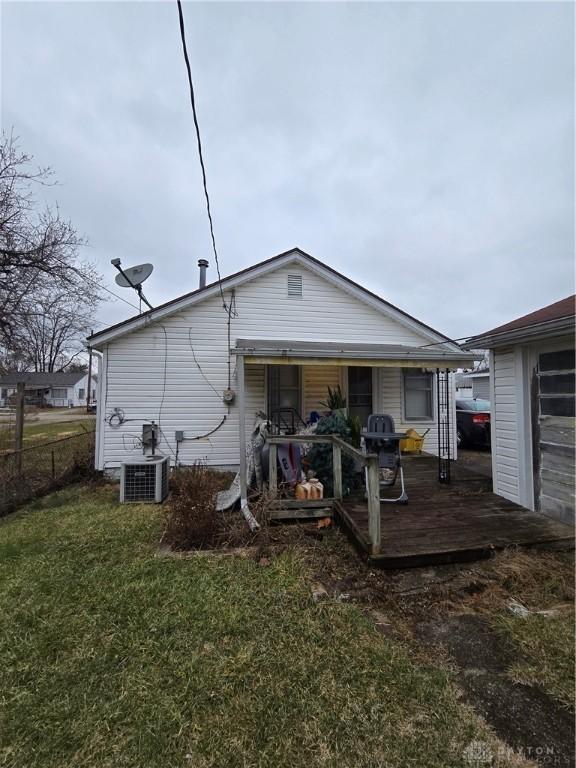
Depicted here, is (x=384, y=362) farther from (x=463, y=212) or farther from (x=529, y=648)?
(x=463, y=212)

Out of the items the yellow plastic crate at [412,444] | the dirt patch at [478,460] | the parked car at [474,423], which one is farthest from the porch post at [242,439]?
the parked car at [474,423]

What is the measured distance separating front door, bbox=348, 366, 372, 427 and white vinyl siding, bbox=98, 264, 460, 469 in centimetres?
47

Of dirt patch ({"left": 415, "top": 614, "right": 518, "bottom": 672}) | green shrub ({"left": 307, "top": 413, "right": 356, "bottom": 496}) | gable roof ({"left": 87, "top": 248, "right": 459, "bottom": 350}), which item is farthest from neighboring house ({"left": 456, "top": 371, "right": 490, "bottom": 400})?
dirt patch ({"left": 415, "top": 614, "right": 518, "bottom": 672})

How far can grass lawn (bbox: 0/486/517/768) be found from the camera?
165cm

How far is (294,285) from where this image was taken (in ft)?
27.5

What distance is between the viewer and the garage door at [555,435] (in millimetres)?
3971

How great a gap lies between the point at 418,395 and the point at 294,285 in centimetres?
451

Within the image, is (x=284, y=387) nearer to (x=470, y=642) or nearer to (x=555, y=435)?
(x=555, y=435)

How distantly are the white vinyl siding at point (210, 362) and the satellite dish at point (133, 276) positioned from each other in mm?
982

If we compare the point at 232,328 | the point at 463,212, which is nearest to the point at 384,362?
the point at 232,328

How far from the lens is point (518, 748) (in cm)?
164

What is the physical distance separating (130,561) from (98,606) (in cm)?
82

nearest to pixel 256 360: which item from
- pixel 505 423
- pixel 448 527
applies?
pixel 448 527

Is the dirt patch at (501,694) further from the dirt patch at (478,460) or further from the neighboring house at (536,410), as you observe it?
the dirt patch at (478,460)
